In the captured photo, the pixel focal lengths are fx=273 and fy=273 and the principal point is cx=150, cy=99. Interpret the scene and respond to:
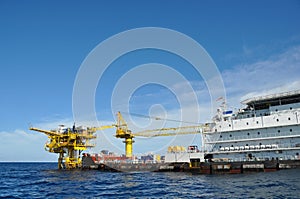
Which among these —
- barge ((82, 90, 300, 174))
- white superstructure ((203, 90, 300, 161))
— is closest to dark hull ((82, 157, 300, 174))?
barge ((82, 90, 300, 174))

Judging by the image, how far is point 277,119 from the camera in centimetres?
4322

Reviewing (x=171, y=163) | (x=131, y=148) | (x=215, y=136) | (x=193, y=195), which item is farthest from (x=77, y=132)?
(x=193, y=195)

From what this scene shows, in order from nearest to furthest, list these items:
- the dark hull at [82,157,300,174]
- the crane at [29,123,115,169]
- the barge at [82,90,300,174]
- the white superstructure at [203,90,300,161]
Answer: the dark hull at [82,157,300,174] < the barge at [82,90,300,174] < the white superstructure at [203,90,300,161] < the crane at [29,123,115,169]

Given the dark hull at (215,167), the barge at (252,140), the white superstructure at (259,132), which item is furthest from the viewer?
the white superstructure at (259,132)

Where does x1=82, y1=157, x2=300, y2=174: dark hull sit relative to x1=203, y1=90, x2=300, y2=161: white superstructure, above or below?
below

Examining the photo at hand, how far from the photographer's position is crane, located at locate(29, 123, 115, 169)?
67.8 metres

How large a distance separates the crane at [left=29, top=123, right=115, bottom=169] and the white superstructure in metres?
32.5

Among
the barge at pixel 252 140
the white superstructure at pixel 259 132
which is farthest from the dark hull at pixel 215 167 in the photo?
the white superstructure at pixel 259 132

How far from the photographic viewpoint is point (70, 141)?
68.4m

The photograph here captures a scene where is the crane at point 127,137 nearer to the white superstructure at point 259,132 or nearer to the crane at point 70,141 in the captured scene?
the crane at point 70,141

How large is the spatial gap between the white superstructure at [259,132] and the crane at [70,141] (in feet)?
107

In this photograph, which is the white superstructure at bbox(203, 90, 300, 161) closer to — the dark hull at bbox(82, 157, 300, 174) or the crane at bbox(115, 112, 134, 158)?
the dark hull at bbox(82, 157, 300, 174)

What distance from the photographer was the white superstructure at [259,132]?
42.1m

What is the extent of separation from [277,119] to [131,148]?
42.7m
